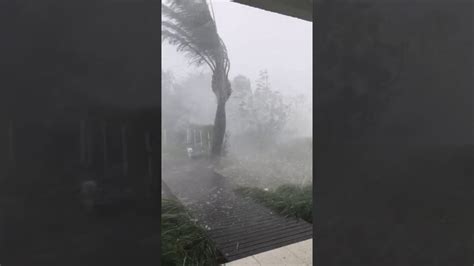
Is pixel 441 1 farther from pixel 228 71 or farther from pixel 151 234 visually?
pixel 151 234

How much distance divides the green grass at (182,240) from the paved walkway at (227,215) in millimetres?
103

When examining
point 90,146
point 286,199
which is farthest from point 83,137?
point 286,199

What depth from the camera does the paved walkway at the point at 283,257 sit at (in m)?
2.65

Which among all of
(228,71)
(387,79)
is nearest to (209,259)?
(228,71)

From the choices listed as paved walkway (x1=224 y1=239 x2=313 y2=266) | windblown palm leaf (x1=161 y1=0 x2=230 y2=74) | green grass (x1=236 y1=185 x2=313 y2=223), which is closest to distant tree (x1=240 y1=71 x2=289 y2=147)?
windblown palm leaf (x1=161 y1=0 x2=230 y2=74)

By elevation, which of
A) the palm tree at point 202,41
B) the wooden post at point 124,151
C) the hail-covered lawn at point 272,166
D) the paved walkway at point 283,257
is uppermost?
the palm tree at point 202,41

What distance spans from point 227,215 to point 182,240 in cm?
59

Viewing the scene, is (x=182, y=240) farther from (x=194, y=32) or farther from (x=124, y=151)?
(x=194, y=32)

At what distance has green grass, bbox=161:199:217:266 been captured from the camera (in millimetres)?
2420

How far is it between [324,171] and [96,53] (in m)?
1.37

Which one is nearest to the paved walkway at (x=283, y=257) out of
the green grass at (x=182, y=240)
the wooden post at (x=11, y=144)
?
the green grass at (x=182, y=240)

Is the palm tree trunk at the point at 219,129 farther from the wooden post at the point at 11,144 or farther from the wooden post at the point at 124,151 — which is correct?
the wooden post at the point at 11,144

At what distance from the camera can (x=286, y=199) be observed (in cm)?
331

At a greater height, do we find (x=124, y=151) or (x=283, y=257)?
(x=124, y=151)
